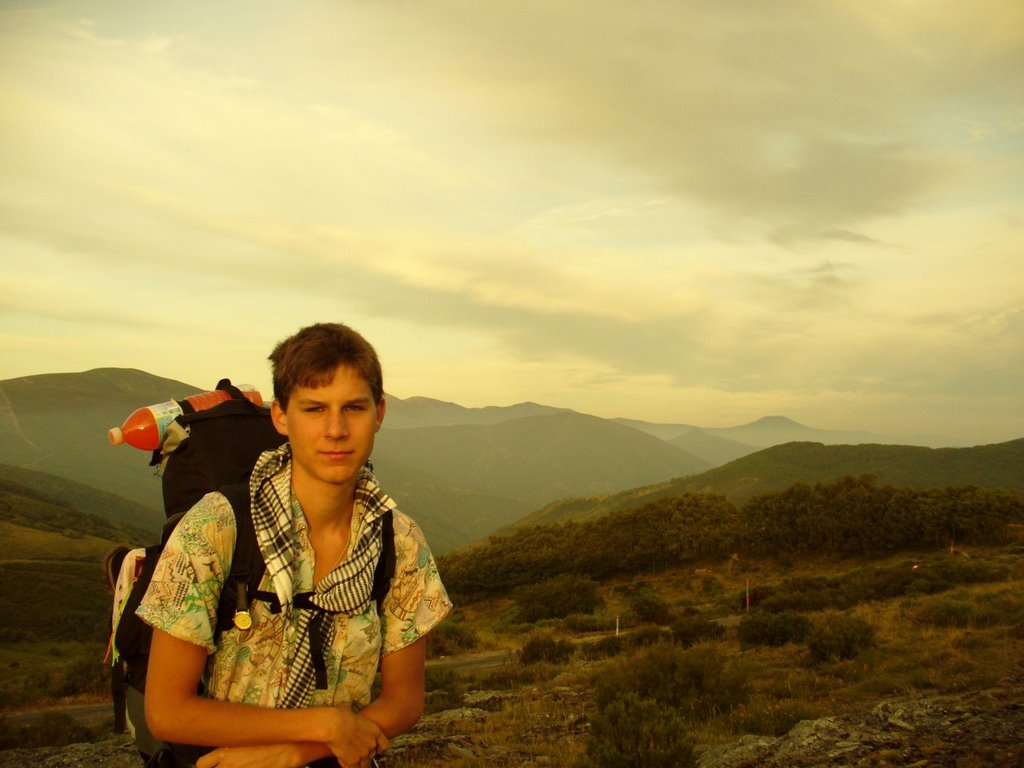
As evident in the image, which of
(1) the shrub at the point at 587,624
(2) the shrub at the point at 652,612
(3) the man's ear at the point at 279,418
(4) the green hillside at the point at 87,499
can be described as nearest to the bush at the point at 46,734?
(3) the man's ear at the point at 279,418

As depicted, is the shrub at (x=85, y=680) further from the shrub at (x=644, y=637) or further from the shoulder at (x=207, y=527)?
the shoulder at (x=207, y=527)

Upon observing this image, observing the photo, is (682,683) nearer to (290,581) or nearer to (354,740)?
(354,740)

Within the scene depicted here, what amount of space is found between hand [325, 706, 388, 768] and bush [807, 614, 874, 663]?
40.5 ft

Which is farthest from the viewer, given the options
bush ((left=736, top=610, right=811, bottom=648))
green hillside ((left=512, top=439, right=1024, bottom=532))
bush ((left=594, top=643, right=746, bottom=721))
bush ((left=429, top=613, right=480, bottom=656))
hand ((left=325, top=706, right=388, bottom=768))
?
green hillside ((left=512, top=439, right=1024, bottom=532))

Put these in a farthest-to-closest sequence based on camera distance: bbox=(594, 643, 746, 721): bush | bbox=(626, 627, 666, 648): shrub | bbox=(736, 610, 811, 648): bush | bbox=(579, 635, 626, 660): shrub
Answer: bbox=(626, 627, 666, 648): shrub → bbox=(579, 635, 626, 660): shrub → bbox=(736, 610, 811, 648): bush → bbox=(594, 643, 746, 721): bush

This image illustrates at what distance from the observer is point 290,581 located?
2328mm

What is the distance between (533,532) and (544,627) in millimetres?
28596

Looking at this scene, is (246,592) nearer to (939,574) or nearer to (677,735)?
(677,735)

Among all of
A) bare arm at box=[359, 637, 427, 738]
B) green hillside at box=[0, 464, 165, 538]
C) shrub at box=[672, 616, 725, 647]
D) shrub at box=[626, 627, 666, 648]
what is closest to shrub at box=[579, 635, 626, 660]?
shrub at box=[626, 627, 666, 648]

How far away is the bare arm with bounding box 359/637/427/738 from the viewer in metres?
2.58

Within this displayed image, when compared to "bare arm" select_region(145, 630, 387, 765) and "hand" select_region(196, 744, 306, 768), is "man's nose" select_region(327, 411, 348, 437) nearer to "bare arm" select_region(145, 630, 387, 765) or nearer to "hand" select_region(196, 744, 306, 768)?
"bare arm" select_region(145, 630, 387, 765)

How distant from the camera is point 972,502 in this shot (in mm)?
43188

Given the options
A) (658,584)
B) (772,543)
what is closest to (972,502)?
(772,543)

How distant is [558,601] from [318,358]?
34.9 metres
